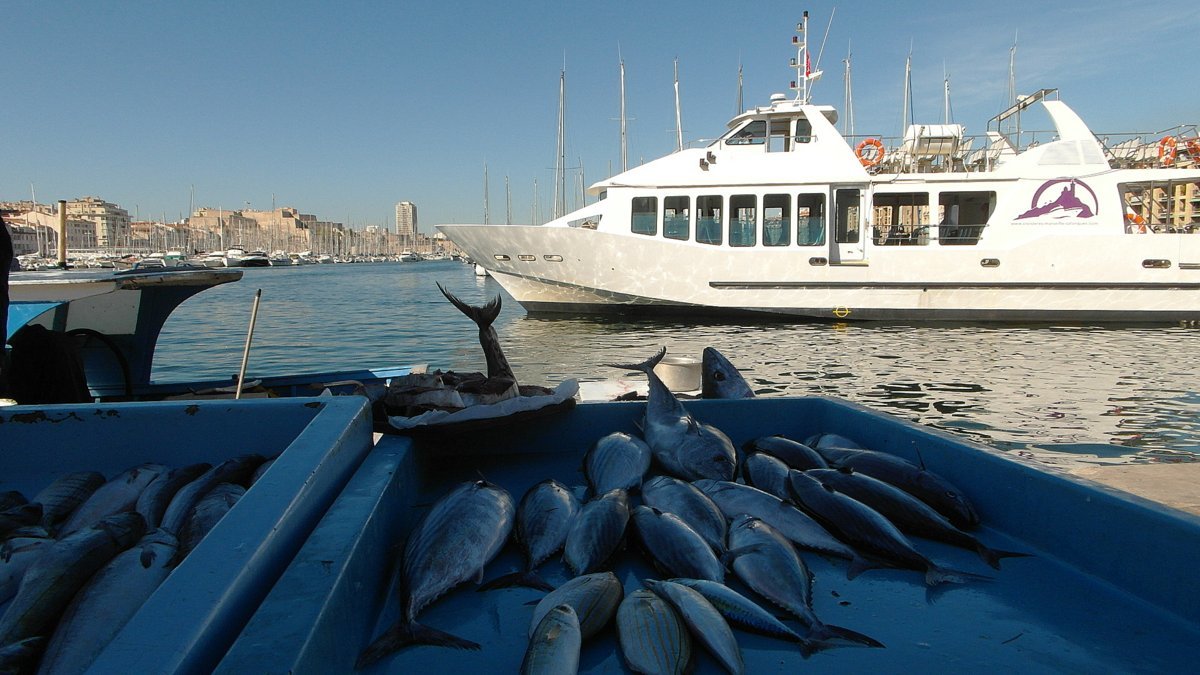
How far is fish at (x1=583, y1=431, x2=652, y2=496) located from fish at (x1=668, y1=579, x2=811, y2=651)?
0.74 metres

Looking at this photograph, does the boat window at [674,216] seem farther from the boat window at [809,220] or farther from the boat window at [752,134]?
the boat window at [809,220]

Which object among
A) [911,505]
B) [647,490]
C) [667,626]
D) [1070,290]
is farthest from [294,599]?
[1070,290]

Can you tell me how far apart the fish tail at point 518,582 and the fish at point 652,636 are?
1.02 ft

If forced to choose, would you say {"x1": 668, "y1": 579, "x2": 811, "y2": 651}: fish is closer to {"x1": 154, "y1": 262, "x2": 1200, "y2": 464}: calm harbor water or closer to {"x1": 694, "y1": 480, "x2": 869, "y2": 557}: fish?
{"x1": 694, "y1": 480, "x2": 869, "y2": 557}: fish

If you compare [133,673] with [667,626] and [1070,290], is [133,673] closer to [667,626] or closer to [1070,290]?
[667,626]

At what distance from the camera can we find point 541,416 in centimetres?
300

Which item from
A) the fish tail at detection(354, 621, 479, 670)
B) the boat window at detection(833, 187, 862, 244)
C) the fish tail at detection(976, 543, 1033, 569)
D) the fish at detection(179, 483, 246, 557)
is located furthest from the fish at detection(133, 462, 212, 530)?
the boat window at detection(833, 187, 862, 244)

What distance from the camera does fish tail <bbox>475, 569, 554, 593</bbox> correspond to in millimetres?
1948

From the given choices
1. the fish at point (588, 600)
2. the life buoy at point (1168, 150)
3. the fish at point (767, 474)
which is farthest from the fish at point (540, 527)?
the life buoy at point (1168, 150)

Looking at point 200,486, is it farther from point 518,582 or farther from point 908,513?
point 908,513

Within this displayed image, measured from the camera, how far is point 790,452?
282 centimetres

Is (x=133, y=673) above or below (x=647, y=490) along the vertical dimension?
above

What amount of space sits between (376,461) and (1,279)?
2.17 metres

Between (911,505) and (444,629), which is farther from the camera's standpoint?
(911,505)
